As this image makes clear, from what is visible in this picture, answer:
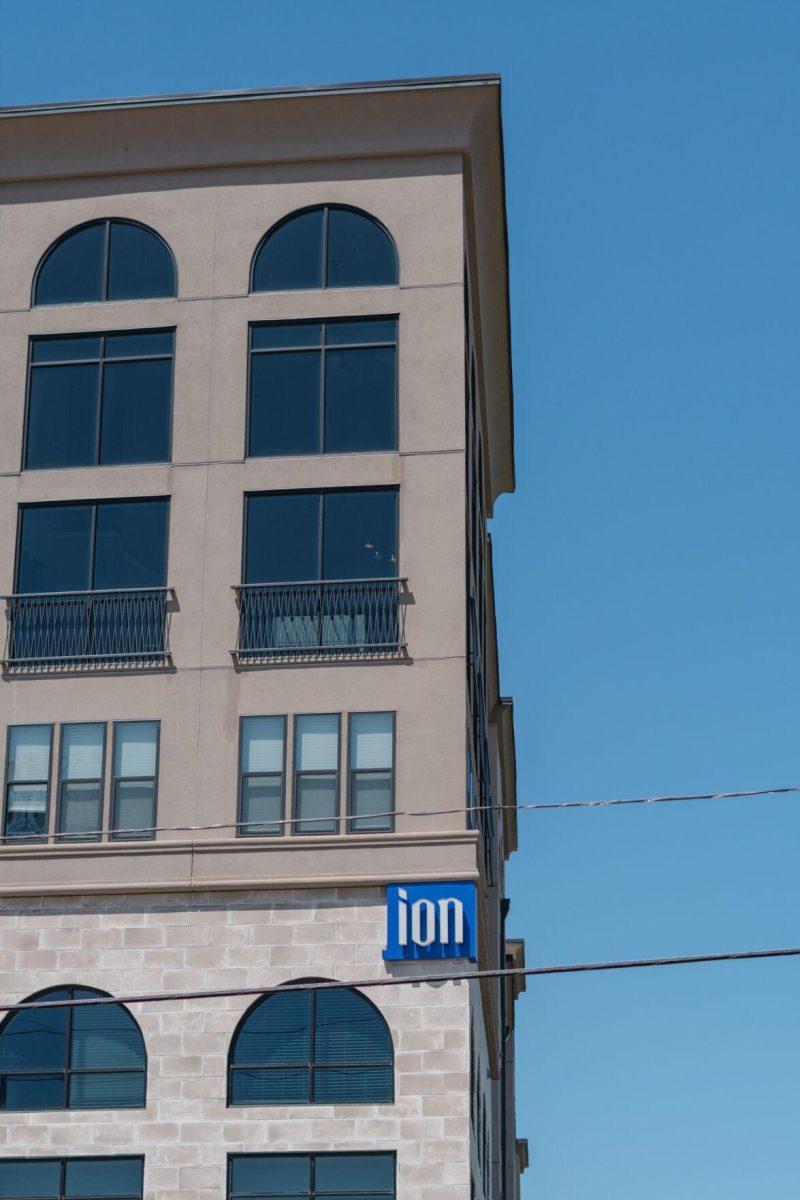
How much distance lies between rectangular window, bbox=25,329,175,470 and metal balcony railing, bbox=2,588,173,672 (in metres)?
2.99

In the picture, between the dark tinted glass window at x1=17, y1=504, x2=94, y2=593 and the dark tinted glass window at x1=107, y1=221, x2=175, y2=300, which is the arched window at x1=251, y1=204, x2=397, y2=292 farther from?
the dark tinted glass window at x1=17, y1=504, x2=94, y2=593

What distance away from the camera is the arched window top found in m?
39.1

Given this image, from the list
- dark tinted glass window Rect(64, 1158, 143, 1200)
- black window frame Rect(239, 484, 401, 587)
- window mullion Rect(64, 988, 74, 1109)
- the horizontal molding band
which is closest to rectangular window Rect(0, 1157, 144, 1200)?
dark tinted glass window Rect(64, 1158, 143, 1200)

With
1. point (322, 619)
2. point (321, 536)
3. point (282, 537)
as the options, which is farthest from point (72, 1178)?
point (321, 536)

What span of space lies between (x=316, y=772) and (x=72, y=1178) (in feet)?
28.4

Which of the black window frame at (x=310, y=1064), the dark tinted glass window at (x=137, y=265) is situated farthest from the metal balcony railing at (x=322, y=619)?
the dark tinted glass window at (x=137, y=265)

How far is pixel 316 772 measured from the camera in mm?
35250

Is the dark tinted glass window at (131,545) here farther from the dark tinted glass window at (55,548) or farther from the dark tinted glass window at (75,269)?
the dark tinted glass window at (75,269)

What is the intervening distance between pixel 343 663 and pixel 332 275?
8.53 meters

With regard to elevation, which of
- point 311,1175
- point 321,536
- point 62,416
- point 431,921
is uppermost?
point 62,416

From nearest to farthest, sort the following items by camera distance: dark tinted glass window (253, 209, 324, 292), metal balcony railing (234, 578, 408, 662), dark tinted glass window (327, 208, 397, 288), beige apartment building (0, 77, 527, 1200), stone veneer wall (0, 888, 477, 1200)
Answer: stone veneer wall (0, 888, 477, 1200) < beige apartment building (0, 77, 527, 1200) < metal balcony railing (234, 578, 408, 662) < dark tinted glass window (327, 208, 397, 288) < dark tinted glass window (253, 209, 324, 292)

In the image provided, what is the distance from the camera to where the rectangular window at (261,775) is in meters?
35.1

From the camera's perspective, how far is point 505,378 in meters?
48.6

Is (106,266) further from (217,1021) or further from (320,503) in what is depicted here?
(217,1021)
